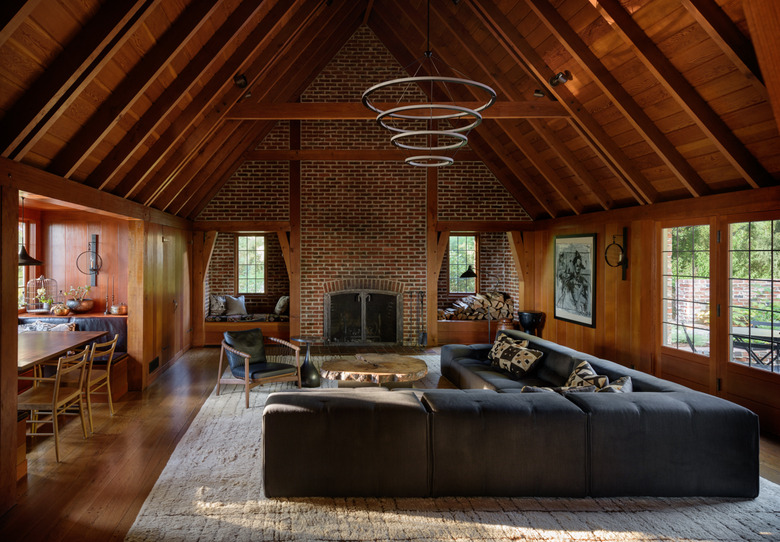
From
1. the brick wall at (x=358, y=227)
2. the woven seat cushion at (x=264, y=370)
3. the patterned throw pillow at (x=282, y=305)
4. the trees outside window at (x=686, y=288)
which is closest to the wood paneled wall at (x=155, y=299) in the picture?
the woven seat cushion at (x=264, y=370)

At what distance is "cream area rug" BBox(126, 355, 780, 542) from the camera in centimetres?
283

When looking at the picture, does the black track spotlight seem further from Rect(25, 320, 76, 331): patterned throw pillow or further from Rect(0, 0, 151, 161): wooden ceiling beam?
Rect(25, 320, 76, 331): patterned throw pillow

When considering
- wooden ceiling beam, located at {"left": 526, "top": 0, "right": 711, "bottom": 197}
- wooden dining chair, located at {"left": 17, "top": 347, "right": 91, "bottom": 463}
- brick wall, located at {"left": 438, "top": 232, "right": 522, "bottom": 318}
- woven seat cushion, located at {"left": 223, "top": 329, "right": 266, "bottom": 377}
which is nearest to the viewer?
wooden dining chair, located at {"left": 17, "top": 347, "right": 91, "bottom": 463}

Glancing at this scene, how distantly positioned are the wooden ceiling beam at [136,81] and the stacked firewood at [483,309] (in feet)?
22.1

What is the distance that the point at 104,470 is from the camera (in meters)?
3.69

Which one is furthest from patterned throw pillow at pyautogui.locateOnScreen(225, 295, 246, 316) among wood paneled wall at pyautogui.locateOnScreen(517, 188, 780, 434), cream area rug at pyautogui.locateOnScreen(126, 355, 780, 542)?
cream area rug at pyautogui.locateOnScreen(126, 355, 780, 542)

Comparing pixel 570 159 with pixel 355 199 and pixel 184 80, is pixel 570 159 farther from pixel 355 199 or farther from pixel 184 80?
pixel 184 80

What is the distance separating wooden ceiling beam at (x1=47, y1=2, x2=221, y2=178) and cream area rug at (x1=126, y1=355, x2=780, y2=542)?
8.62 feet

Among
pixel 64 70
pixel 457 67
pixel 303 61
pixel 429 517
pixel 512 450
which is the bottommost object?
pixel 429 517

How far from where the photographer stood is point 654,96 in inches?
185

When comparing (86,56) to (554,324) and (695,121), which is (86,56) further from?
(554,324)

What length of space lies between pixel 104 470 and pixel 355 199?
6.13 metres

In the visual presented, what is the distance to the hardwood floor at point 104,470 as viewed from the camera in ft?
9.62

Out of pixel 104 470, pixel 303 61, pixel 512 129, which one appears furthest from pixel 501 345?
pixel 303 61
